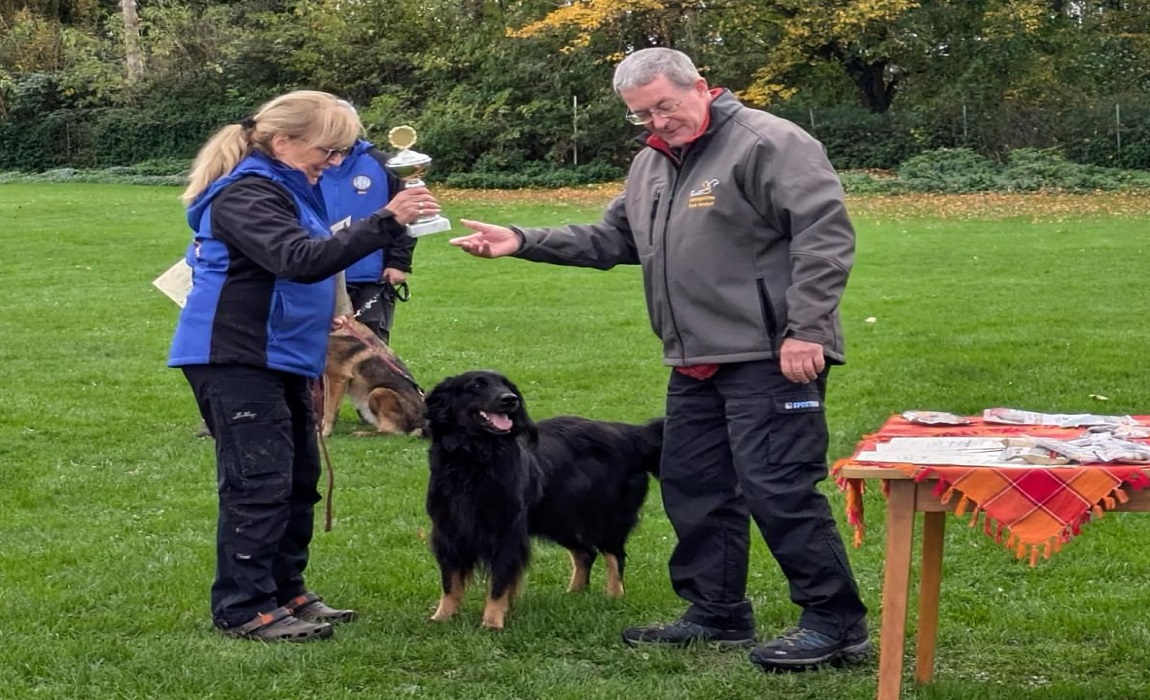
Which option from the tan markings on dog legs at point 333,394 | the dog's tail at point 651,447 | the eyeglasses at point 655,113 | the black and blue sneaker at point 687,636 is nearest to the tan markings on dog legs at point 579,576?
the dog's tail at point 651,447

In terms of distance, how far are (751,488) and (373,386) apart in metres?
4.52

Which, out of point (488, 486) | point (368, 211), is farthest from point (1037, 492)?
point (368, 211)

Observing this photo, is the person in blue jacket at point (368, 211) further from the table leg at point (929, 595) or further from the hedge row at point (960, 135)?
the hedge row at point (960, 135)

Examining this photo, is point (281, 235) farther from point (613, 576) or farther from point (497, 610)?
point (613, 576)

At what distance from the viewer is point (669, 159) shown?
14.5 feet

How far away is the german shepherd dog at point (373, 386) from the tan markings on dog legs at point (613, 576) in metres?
3.00

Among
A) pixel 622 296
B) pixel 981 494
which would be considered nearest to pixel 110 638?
pixel 981 494

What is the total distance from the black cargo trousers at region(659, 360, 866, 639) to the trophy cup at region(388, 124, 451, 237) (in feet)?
3.14

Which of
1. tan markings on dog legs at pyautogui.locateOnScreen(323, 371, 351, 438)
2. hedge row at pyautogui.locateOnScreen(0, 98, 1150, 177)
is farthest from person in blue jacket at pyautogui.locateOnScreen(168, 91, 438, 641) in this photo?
hedge row at pyautogui.locateOnScreen(0, 98, 1150, 177)

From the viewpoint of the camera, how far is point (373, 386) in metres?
8.45

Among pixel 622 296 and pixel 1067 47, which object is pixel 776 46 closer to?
pixel 1067 47

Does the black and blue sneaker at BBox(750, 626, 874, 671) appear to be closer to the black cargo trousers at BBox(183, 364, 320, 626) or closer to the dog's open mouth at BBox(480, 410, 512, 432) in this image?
the dog's open mouth at BBox(480, 410, 512, 432)

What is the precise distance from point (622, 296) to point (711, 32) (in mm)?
20746

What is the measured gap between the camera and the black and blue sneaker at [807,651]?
4.31 meters
